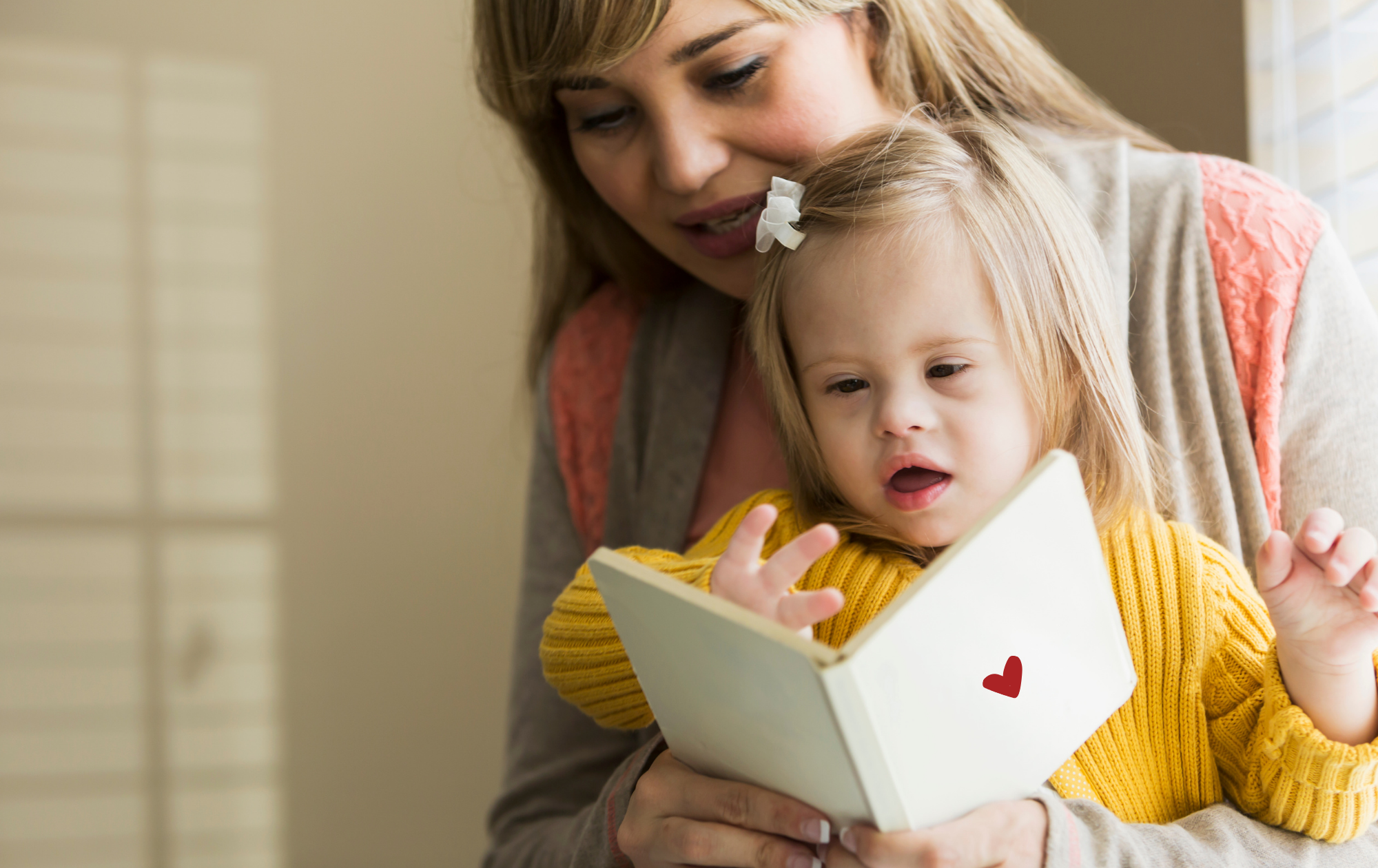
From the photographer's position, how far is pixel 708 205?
968mm

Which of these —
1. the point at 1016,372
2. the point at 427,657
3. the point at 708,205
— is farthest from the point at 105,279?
the point at 1016,372

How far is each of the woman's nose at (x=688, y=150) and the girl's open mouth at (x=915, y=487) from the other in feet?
1.12

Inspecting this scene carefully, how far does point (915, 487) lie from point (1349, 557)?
28 cm

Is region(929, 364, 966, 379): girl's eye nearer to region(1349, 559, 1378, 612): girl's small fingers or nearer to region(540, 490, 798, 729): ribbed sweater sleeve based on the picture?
region(540, 490, 798, 729): ribbed sweater sleeve

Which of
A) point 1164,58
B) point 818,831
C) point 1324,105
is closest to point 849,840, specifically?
point 818,831

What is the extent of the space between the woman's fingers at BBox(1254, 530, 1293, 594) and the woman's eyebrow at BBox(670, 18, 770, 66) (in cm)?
57

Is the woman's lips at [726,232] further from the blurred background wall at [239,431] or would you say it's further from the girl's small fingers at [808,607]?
the blurred background wall at [239,431]

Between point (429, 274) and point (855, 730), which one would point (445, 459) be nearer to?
point (429, 274)

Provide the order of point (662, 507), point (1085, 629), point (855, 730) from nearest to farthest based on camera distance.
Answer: point (855, 730), point (1085, 629), point (662, 507)

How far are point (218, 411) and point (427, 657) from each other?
61 centimetres

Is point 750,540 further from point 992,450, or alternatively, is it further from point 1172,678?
point 1172,678

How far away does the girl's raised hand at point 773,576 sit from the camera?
1.87 feet

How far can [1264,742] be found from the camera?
69 centimetres

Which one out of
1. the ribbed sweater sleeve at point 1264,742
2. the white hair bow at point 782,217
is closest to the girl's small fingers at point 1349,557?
the ribbed sweater sleeve at point 1264,742
